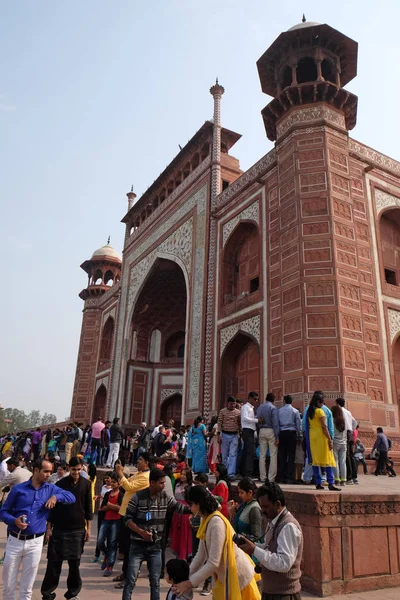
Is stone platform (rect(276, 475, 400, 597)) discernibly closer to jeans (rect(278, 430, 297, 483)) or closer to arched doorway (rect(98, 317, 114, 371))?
jeans (rect(278, 430, 297, 483))

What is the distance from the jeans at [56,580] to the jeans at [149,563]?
2.57 feet

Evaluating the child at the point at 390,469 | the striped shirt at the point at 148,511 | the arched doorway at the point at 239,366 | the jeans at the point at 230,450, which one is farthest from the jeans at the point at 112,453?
the striped shirt at the point at 148,511

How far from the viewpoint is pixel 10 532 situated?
3.45 metres

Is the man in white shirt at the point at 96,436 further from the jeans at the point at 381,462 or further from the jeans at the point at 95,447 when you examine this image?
the jeans at the point at 381,462

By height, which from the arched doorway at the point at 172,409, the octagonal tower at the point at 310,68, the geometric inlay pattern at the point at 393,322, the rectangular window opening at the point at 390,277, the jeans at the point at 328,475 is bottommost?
the jeans at the point at 328,475

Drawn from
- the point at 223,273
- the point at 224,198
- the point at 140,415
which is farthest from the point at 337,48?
the point at 140,415

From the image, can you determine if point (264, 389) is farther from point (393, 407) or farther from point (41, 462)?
point (41, 462)

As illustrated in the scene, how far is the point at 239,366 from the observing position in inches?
496

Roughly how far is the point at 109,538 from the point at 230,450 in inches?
84.7

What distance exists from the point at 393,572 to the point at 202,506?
106 inches

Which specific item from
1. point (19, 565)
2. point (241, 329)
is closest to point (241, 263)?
point (241, 329)

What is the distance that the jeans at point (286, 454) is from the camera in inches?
243

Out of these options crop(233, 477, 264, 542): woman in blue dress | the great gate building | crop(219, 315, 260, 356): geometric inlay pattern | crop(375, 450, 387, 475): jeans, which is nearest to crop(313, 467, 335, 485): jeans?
crop(233, 477, 264, 542): woman in blue dress

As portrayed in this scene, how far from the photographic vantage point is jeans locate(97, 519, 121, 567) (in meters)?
4.99
